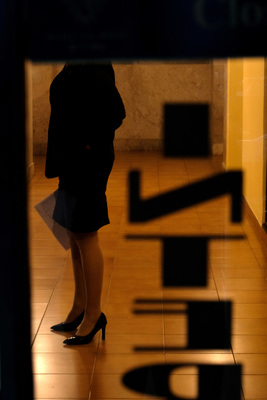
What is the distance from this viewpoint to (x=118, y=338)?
299 centimetres

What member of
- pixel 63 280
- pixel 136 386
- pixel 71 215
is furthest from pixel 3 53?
pixel 63 280

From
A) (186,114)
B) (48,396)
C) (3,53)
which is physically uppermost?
(3,53)

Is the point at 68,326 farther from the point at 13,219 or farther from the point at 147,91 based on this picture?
the point at 147,91

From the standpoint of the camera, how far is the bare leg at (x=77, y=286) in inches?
116

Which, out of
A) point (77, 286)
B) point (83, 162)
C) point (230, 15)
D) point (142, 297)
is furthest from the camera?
point (142, 297)

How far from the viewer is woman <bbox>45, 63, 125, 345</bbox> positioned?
8.28ft

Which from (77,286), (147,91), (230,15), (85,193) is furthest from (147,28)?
(147,91)

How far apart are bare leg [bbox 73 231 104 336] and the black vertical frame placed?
987 millimetres

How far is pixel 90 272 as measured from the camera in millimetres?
2850

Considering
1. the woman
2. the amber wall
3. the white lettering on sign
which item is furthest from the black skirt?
the amber wall

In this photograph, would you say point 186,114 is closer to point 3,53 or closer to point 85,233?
point 85,233

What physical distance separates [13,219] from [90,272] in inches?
43.8

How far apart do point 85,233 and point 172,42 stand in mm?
1231

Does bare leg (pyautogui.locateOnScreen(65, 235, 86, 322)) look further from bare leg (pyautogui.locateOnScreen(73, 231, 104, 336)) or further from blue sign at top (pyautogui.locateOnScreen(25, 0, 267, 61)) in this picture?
blue sign at top (pyautogui.locateOnScreen(25, 0, 267, 61))
